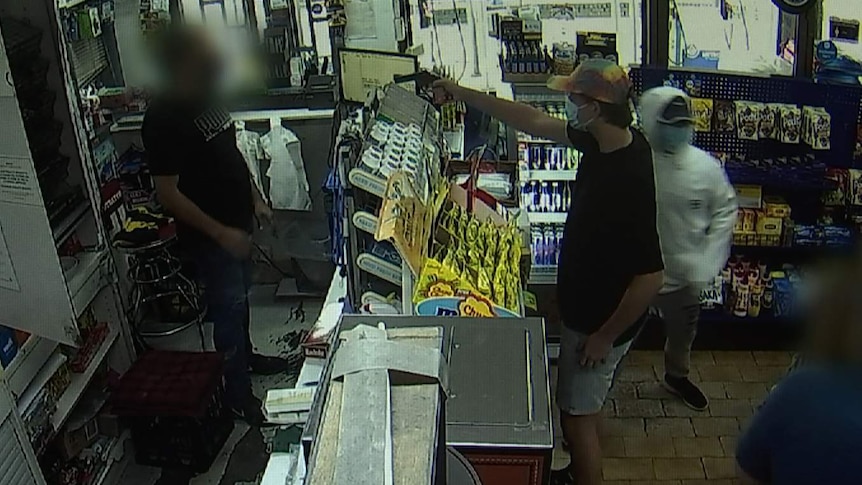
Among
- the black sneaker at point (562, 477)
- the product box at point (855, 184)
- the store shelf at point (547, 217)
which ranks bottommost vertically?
the black sneaker at point (562, 477)

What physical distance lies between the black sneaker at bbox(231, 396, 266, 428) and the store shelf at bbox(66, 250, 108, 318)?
927 millimetres

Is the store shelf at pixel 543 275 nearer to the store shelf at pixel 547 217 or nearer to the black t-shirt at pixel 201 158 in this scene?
the store shelf at pixel 547 217

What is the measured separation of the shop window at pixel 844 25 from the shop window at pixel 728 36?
0.89ft

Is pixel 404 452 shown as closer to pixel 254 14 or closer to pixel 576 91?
pixel 576 91

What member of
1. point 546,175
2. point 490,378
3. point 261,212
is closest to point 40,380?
point 261,212

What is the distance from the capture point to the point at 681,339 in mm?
3918

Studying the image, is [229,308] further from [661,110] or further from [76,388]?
[661,110]

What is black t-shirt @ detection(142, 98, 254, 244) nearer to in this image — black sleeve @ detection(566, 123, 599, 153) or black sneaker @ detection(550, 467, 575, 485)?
black sleeve @ detection(566, 123, 599, 153)

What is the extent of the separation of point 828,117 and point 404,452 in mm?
3602

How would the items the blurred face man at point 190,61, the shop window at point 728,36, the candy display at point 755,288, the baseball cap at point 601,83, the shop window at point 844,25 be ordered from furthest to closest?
the shop window at point 728,36 → the candy display at point 755,288 → the shop window at point 844,25 → the blurred face man at point 190,61 → the baseball cap at point 601,83

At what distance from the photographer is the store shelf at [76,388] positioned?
10.6 feet

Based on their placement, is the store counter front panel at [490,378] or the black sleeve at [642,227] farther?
the black sleeve at [642,227]

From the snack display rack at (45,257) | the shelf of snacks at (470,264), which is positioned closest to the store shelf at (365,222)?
the shelf of snacks at (470,264)

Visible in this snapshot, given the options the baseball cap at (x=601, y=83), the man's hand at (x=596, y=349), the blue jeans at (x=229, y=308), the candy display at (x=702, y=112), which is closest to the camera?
the baseball cap at (x=601, y=83)
